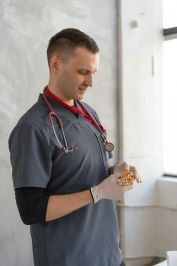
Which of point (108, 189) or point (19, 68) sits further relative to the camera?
point (19, 68)

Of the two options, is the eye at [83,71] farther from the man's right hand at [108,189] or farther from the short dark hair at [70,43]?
the man's right hand at [108,189]

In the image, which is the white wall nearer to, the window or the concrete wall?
the window

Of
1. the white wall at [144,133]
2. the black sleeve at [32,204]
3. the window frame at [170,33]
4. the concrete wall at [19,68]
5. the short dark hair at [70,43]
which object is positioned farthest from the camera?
the window frame at [170,33]

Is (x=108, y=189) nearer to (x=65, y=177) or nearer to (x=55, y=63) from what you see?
(x=65, y=177)

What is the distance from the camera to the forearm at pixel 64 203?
1.11 meters

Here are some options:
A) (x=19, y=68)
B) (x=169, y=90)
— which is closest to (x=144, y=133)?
(x=169, y=90)

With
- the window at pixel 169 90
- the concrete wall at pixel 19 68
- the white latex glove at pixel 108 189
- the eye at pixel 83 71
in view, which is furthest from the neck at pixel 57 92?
the window at pixel 169 90

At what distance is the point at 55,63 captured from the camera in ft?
4.09

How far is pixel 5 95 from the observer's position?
204 cm

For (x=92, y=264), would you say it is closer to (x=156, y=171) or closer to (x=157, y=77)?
(x=156, y=171)

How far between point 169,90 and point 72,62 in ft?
6.63

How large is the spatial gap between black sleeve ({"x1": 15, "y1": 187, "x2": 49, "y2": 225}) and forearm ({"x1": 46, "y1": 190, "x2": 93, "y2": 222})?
18 millimetres

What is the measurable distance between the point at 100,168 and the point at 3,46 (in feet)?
3.55

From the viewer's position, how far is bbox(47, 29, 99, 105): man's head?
123 cm
